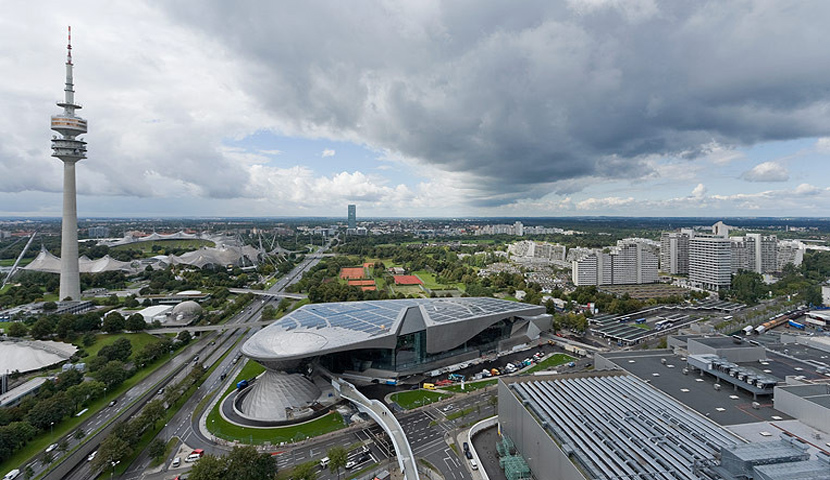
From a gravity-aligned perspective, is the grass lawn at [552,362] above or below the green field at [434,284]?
below

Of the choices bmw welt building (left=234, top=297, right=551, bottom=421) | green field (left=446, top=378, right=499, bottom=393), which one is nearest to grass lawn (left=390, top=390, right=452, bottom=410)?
green field (left=446, top=378, right=499, bottom=393)

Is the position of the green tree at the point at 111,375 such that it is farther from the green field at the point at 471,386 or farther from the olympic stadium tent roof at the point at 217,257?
the olympic stadium tent roof at the point at 217,257

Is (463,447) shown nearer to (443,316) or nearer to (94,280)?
(443,316)

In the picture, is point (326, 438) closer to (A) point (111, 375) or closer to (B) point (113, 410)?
(B) point (113, 410)

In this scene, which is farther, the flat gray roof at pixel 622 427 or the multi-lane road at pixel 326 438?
the multi-lane road at pixel 326 438

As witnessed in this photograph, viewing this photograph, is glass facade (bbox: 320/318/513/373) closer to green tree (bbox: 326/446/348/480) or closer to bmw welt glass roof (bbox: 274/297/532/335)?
bmw welt glass roof (bbox: 274/297/532/335)

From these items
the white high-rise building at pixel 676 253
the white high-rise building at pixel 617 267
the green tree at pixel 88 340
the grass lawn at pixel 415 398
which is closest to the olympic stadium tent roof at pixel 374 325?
the grass lawn at pixel 415 398

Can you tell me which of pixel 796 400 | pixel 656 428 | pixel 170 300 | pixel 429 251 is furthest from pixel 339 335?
pixel 429 251
